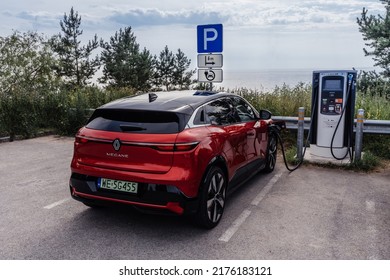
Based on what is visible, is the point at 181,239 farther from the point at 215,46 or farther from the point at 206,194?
the point at 215,46

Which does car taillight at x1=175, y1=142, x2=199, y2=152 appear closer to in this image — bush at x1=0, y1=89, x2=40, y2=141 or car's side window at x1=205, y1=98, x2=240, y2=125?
car's side window at x1=205, y1=98, x2=240, y2=125

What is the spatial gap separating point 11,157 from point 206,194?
6.25 m

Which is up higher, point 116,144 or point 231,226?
point 116,144

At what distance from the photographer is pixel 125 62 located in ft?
122

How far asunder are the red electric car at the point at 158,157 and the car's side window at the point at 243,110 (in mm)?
806

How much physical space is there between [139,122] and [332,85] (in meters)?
4.69

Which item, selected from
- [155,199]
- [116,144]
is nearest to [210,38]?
[116,144]

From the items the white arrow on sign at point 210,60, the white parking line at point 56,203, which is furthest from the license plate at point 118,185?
the white arrow on sign at point 210,60

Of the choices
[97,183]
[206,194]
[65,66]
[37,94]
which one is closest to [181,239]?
[206,194]

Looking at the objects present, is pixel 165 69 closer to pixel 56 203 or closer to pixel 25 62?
pixel 25 62

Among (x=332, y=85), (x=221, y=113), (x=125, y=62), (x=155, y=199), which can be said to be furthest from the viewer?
(x=125, y=62)

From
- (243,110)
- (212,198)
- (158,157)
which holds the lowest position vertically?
(212,198)

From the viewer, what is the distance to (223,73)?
333 inches

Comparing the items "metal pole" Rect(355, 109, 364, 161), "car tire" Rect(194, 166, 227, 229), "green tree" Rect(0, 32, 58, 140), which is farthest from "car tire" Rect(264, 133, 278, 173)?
"green tree" Rect(0, 32, 58, 140)
